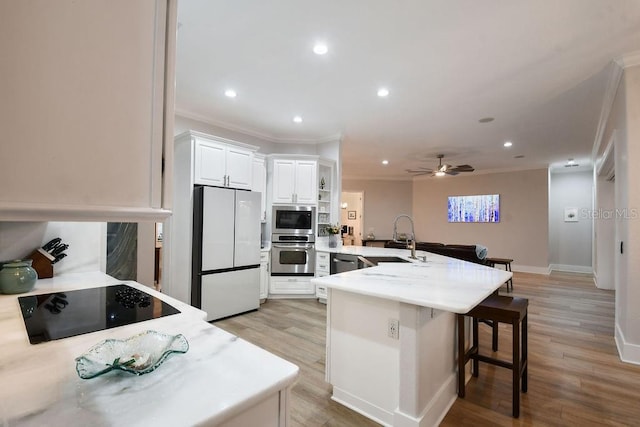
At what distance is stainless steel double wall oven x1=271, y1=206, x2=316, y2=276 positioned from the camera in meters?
4.61

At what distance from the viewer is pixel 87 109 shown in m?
0.58

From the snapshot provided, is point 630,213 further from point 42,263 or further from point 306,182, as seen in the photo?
point 42,263

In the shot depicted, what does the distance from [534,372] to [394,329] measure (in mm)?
1712

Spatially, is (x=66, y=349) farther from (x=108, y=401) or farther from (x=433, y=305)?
(x=433, y=305)

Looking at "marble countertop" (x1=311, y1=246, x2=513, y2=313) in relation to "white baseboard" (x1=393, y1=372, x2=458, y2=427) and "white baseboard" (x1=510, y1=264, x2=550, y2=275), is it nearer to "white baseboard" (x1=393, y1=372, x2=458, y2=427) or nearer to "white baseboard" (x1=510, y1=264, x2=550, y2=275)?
"white baseboard" (x1=393, y1=372, x2=458, y2=427)

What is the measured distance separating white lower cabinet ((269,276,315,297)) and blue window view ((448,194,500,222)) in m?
5.70

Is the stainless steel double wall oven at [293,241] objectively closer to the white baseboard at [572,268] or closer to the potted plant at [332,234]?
the potted plant at [332,234]

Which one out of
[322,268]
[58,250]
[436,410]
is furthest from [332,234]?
[58,250]

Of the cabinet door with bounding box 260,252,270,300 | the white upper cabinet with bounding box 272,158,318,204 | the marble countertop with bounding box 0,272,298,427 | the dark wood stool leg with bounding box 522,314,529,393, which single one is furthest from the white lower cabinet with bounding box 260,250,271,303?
the marble countertop with bounding box 0,272,298,427

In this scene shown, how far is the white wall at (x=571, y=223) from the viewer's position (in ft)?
Answer: 24.5

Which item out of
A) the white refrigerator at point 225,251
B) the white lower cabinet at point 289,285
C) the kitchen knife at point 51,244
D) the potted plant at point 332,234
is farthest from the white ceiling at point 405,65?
the white lower cabinet at point 289,285

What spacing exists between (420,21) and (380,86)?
1062mm

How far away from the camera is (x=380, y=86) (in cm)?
322

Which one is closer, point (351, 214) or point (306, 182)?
point (306, 182)
